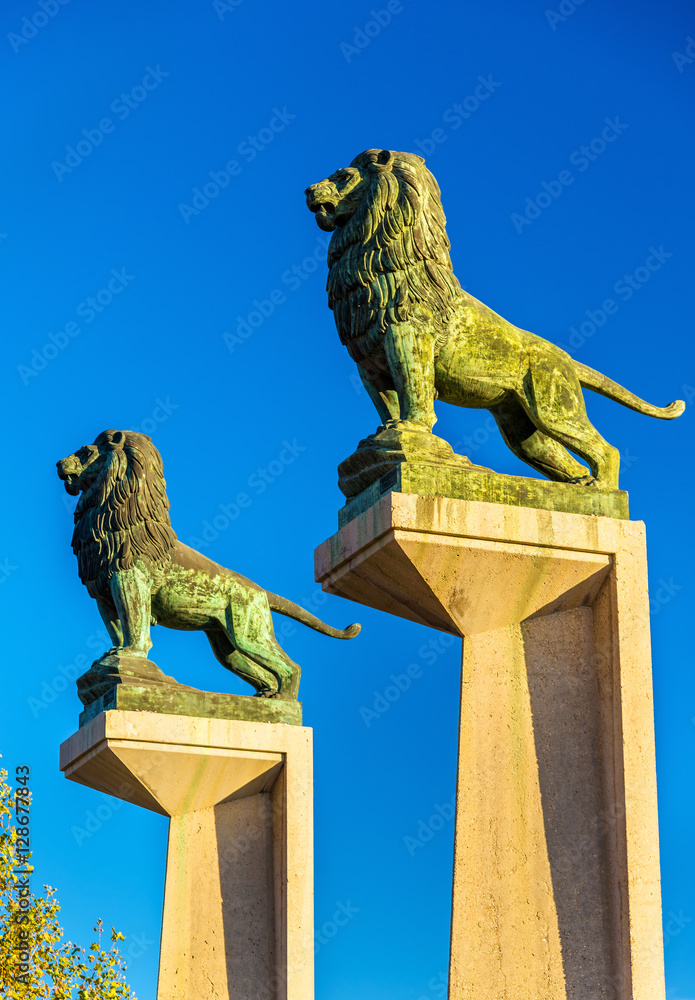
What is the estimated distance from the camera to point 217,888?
13.1 m

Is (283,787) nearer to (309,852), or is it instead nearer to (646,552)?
(309,852)

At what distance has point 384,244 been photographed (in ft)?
31.5

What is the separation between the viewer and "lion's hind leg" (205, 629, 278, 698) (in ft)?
45.2

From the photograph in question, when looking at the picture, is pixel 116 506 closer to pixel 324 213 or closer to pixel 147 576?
pixel 147 576

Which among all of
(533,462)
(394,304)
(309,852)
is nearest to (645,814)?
(533,462)

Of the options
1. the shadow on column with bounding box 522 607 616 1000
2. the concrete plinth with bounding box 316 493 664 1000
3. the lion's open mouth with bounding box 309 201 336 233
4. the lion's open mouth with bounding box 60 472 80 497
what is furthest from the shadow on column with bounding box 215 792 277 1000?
the lion's open mouth with bounding box 309 201 336 233

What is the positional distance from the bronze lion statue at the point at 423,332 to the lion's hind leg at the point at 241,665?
14.6 ft

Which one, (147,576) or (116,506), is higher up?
(116,506)

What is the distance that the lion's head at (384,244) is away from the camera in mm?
9562

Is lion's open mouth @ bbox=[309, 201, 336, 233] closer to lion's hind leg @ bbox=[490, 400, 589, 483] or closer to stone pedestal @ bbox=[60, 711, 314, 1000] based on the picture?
lion's hind leg @ bbox=[490, 400, 589, 483]

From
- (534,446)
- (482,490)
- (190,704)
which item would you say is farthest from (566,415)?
(190,704)

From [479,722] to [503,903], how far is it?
39.3 inches

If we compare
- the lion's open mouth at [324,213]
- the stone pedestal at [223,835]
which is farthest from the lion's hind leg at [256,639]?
the lion's open mouth at [324,213]

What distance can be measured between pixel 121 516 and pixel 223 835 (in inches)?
112
